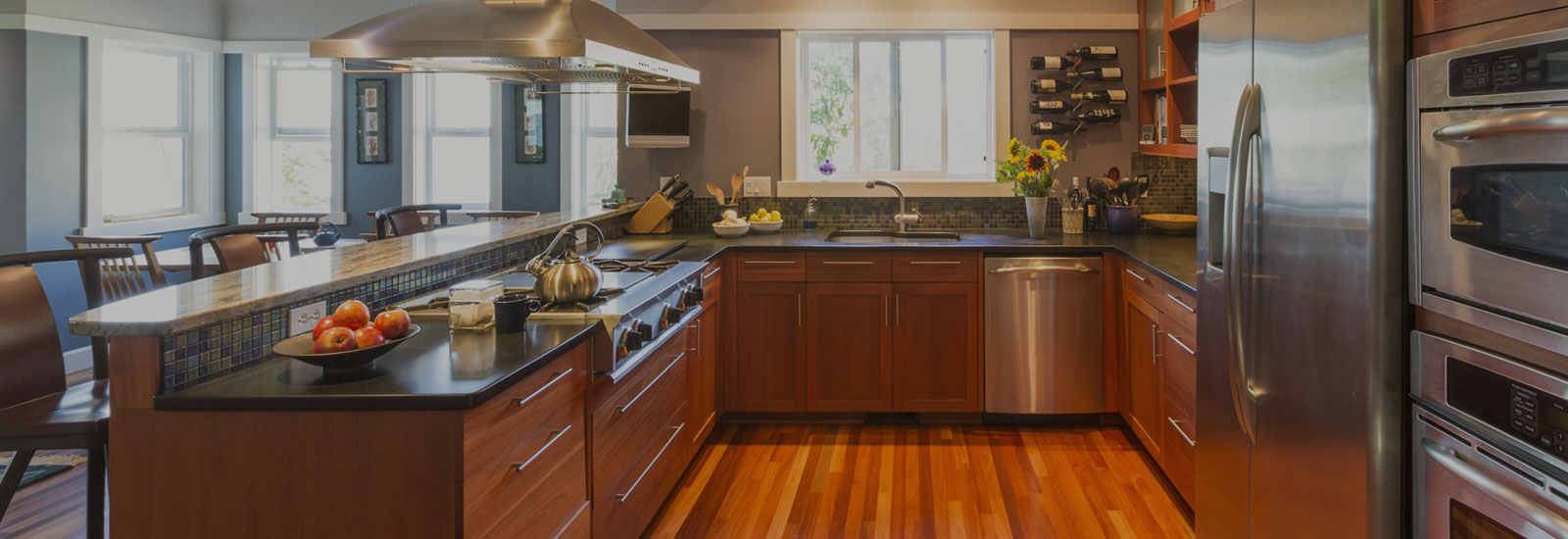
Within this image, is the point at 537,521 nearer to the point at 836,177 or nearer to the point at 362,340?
the point at 362,340

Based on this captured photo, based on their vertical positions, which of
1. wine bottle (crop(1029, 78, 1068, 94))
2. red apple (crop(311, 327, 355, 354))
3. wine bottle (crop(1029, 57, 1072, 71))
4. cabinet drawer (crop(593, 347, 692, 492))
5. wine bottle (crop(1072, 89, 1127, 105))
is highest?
wine bottle (crop(1029, 57, 1072, 71))

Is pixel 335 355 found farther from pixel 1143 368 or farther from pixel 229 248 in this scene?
pixel 1143 368

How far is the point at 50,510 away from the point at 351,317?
2.21 meters

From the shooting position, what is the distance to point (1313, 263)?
187cm

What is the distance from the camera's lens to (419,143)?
7.36m

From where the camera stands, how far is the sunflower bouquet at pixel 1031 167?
188 inches

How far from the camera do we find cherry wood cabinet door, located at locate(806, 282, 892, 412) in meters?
4.45

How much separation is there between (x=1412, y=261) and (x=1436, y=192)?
135 millimetres

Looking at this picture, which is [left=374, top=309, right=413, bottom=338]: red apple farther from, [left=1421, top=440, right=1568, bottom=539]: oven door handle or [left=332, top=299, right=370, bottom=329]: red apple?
[left=1421, top=440, right=1568, bottom=539]: oven door handle

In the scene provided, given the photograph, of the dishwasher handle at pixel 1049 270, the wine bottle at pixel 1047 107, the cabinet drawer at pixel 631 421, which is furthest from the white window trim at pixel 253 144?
the dishwasher handle at pixel 1049 270

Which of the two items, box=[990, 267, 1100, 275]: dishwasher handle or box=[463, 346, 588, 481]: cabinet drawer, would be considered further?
box=[990, 267, 1100, 275]: dishwasher handle

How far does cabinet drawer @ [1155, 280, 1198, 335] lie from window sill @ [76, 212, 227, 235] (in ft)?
20.2

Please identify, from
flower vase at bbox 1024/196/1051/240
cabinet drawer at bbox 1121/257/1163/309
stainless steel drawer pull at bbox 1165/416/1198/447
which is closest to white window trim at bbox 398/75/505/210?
flower vase at bbox 1024/196/1051/240

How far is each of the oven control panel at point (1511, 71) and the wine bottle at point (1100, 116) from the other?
352 centimetres
